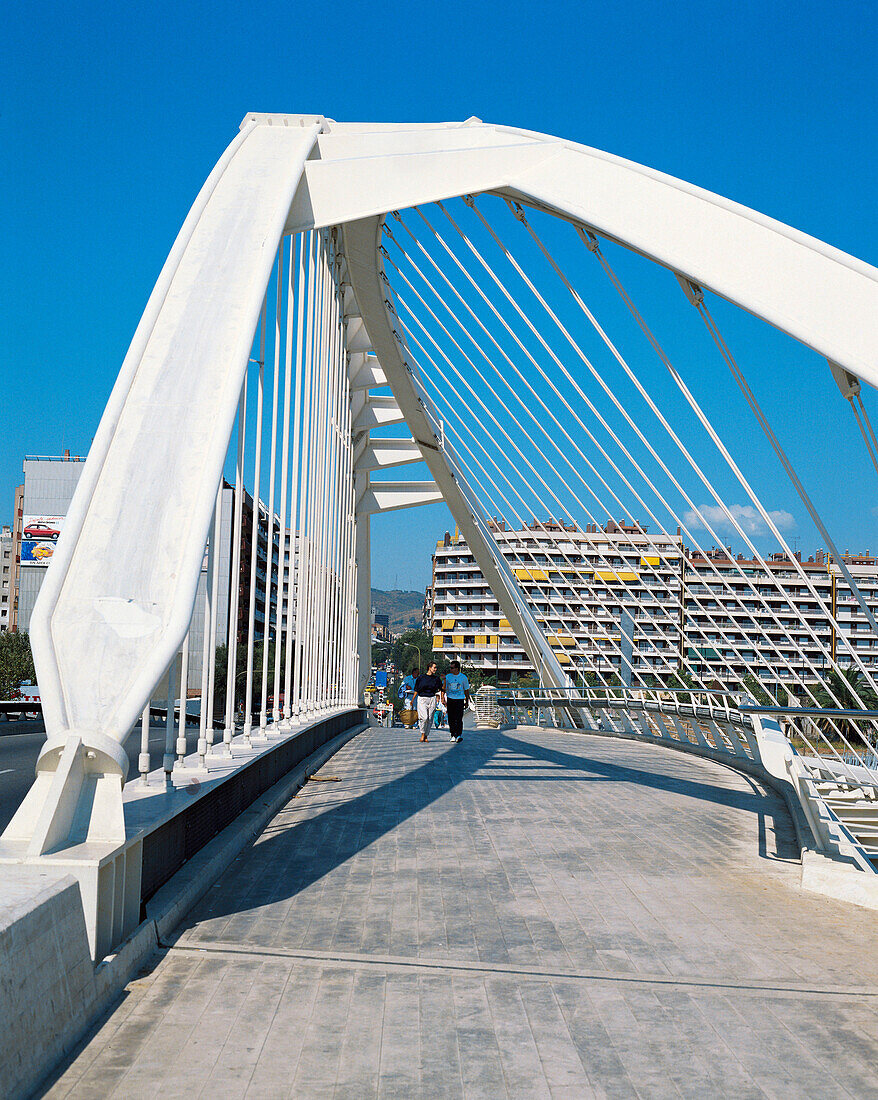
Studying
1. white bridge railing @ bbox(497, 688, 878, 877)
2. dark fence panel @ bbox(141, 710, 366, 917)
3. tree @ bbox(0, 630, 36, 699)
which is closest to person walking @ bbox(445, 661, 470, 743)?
white bridge railing @ bbox(497, 688, 878, 877)

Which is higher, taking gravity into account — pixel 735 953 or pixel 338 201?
pixel 338 201

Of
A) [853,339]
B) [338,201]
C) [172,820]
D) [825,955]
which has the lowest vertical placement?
[825,955]

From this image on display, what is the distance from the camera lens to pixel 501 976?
4.21 meters

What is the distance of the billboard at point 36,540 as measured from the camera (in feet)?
260

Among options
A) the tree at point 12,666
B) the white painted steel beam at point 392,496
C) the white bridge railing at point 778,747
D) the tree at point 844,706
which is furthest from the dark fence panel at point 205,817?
the tree at point 12,666

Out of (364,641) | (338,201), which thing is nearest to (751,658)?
(364,641)

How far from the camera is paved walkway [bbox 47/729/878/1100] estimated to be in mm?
3203

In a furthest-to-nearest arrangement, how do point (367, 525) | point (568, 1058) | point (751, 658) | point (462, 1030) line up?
point (751, 658) → point (367, 525) → point (462, 1030) → point (568, 1058)

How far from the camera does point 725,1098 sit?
309cm

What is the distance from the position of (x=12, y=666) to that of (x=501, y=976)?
6553 centimetres

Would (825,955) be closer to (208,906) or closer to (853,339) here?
(208,906)

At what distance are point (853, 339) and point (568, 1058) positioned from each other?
473cm

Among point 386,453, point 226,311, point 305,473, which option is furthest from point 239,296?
point 386,453

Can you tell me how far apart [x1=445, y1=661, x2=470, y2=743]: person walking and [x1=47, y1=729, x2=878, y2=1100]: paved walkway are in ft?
30.0
